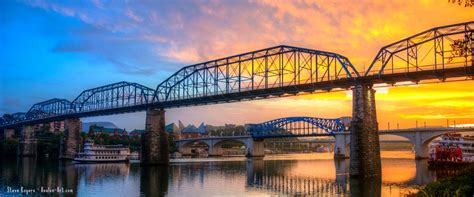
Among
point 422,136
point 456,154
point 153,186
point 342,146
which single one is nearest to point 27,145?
point 342,146

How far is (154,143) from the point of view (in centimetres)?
10856

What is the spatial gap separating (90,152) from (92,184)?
211 feet

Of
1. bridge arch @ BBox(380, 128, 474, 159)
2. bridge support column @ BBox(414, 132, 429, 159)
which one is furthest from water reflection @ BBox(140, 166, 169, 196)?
bridge support column @ BBox(414, 132, 429, 159)

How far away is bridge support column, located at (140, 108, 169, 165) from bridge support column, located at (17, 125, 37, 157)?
270 ft

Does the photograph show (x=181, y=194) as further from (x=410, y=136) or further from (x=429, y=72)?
(x=410, y=136)

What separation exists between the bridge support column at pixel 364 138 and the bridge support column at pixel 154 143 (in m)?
55.6

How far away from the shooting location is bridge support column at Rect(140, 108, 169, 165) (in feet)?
354

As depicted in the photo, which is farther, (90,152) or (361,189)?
(90,152)

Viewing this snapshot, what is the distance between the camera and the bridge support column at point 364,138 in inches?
2591

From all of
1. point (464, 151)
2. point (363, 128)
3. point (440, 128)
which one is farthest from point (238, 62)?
point (440, 128)

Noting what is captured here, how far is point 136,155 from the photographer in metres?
170

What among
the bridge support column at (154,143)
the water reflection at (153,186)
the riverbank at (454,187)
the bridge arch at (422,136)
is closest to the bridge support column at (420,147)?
the bridge arch at (422,136)

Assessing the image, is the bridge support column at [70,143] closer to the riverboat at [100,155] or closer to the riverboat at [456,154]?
the riverboat at [100,155]

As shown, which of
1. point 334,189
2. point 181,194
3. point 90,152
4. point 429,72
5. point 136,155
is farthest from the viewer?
point 136,155
